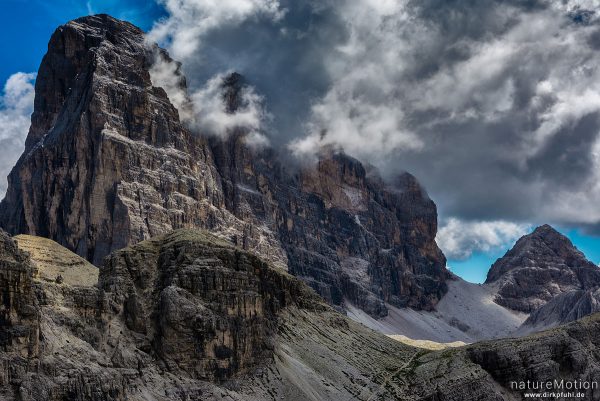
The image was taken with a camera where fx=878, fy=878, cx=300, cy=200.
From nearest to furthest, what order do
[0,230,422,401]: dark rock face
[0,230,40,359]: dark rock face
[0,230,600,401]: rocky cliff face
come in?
[0,230,40,359]: dark rock face → [0,230,600,401]: rocky cliff face → [0,230,422,401]: dark rock face

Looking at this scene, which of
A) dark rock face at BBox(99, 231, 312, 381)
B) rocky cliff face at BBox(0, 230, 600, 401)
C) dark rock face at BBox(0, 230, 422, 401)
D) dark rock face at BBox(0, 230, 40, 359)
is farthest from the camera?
dark rock face at BBox(99, 231, 312, 381)

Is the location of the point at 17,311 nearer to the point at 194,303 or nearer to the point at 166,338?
the point at 166,338

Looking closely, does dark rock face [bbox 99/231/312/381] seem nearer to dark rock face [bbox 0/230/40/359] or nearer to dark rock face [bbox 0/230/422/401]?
dark rock face [bbox 0/230/422/401]

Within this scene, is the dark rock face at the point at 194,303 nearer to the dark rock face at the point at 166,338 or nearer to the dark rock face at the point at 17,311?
the dark rock face at the point at 166,338

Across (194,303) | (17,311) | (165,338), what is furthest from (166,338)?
(17,311)

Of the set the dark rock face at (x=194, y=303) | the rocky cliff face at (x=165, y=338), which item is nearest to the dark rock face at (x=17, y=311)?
the rocky cliff face at (x=165, y=338)

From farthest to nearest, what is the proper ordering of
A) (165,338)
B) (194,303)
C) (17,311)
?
(194,303) < (165,338) < (17,311)

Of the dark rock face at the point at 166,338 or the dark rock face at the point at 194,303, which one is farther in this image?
the dark rock face at the point at 194,303

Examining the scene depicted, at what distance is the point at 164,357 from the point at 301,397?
97.1ft

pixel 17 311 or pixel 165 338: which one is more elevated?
pixel 165 338

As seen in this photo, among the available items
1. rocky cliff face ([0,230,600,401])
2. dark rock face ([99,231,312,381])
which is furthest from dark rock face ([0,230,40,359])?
dark rock face ([99,231,312,381])

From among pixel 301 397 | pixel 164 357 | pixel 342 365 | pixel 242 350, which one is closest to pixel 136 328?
pixel 164 357

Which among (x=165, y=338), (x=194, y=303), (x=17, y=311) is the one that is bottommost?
(x=17, y=311)

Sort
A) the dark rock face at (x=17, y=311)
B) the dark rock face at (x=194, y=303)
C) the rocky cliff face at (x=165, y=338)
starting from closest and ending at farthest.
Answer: the dark rock face at (x=17, y=311), the rocky cliff face at (x=165, y=338), the dark rock face at (x=194, y=303)
